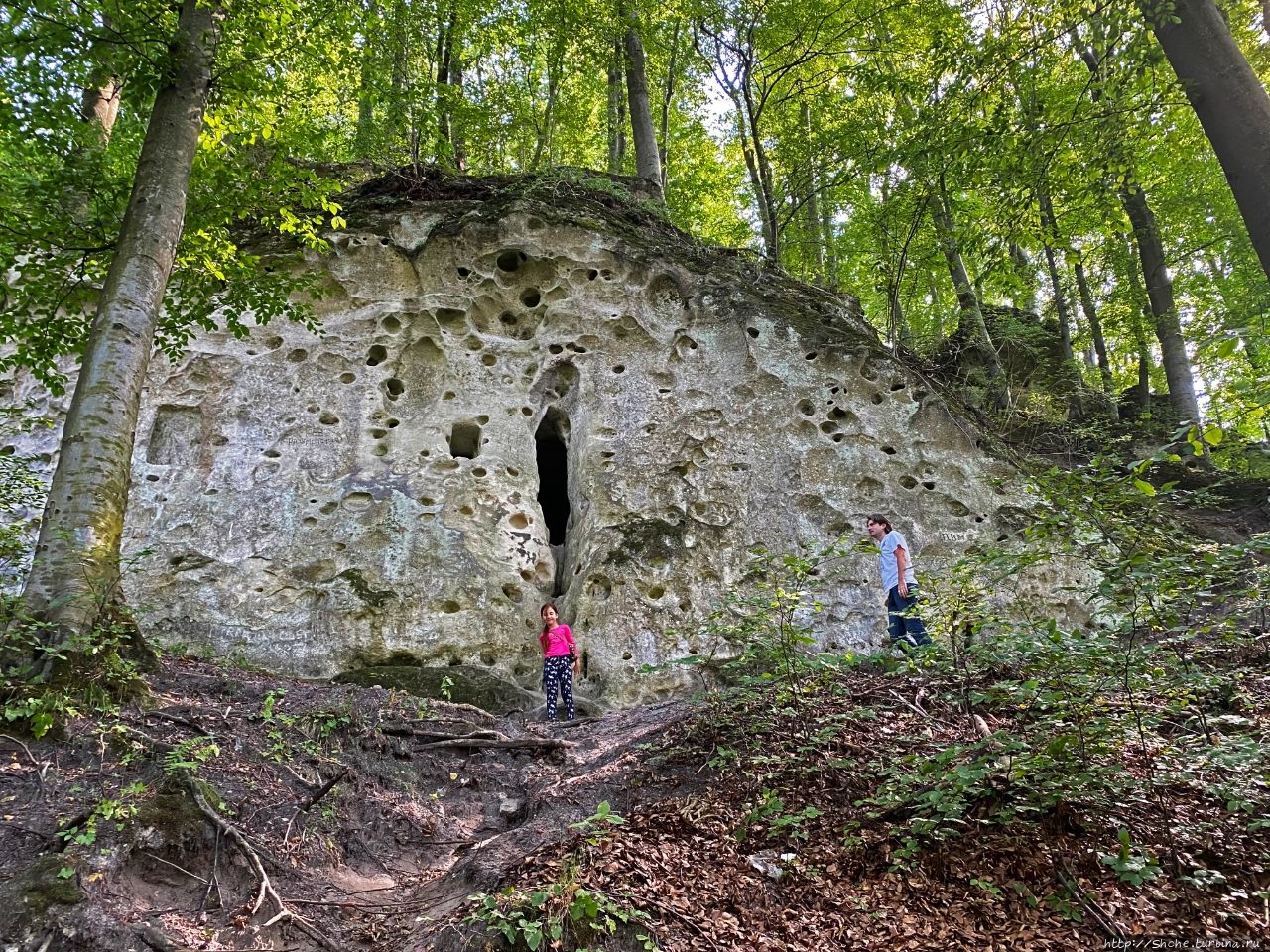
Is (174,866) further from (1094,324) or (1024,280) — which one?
(1094,324)

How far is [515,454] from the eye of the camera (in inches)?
373

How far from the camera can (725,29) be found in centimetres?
1253

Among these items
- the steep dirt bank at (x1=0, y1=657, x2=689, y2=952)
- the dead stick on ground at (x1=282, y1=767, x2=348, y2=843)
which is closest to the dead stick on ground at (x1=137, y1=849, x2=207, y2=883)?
the steep dirt bank at (x1=0, y1=657, x2=689, y2=952)

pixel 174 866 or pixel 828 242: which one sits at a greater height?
pixel 828 242

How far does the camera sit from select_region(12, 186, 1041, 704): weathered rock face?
8.14 meters

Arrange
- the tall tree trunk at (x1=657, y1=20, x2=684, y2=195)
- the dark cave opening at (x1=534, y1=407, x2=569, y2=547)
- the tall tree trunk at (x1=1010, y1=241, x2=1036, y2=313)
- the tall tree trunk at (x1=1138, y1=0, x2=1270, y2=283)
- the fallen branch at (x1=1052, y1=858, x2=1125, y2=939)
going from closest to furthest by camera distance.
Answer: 1. the fallen branch at (x1=1052, y1=858, x2=1125, y2=939)
2. the tall tree trunk at (x1=1138, y1=0, x2=1270, y2=283)
3. the dark cave opening at (x1=534, y1=407, x2=569, y2=547)
4. the tall tree trunk at (x1=1010, y1=241, x2=1036, y2=313)
5. the tall tree trunk at (x1=657, y1=20, x2=684, y2=195)

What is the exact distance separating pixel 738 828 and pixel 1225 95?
20.2ft

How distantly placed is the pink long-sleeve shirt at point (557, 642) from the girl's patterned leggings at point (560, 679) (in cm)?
5

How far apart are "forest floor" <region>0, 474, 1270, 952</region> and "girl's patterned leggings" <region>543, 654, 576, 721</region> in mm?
2786

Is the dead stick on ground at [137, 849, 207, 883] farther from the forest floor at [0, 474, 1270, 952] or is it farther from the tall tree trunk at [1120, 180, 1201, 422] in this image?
the tall tree trunk at [1120, 180, 1201, 422]

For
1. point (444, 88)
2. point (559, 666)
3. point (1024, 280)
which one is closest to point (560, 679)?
point (559, 666)

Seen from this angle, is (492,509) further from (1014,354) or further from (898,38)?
(898,38)

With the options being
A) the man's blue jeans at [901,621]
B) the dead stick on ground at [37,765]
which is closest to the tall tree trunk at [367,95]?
the dead stick on ground at [37,765]

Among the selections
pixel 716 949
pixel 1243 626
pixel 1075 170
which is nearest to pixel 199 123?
pixel 716 949
